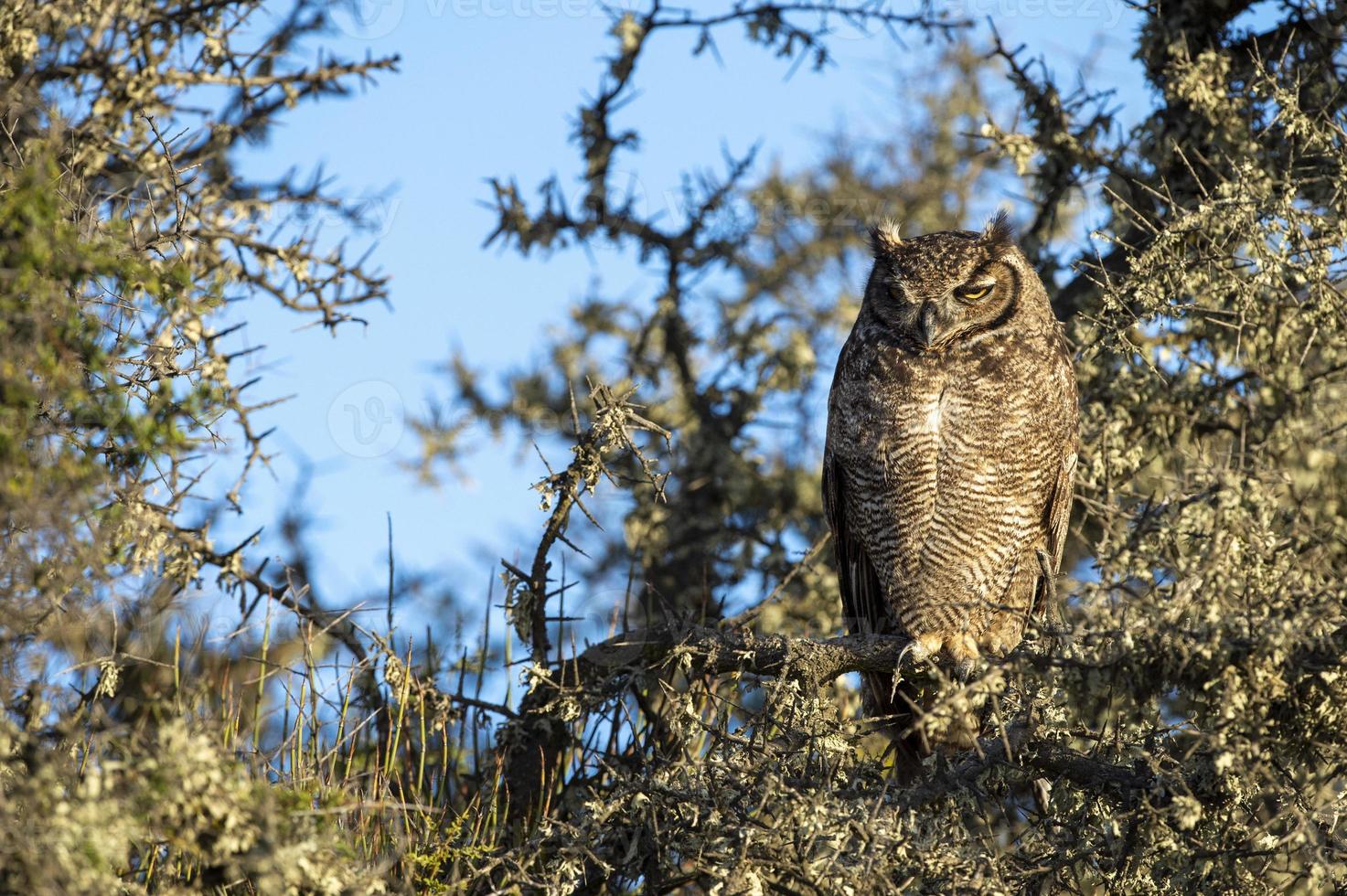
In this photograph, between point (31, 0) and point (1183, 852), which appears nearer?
point (1183, 852)

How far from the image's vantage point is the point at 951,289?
15.4 ft

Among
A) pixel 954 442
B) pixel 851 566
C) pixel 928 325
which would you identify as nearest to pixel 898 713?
pixel 851 566

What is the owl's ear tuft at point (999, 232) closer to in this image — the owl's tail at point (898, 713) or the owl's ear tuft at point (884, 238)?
the owl's ear tuft at point (884, 238)

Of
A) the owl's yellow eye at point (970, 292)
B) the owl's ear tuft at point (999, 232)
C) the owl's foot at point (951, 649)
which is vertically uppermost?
the owl's ear tuft at point (999, 232)

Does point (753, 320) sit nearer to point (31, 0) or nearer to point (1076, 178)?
point (1076, 178)

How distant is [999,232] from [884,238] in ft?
1.51

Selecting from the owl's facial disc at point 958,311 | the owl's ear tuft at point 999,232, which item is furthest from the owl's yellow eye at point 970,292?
the owl's ear tuft at point 999,232

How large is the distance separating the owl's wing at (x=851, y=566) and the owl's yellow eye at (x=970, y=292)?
823mm

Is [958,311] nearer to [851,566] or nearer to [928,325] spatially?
[928,325]

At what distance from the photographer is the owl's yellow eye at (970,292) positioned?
4680 millimetres

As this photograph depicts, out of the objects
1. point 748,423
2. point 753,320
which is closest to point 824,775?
Result: point 748,423

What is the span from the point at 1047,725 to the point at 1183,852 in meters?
0.59

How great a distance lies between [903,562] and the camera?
4.75 metres

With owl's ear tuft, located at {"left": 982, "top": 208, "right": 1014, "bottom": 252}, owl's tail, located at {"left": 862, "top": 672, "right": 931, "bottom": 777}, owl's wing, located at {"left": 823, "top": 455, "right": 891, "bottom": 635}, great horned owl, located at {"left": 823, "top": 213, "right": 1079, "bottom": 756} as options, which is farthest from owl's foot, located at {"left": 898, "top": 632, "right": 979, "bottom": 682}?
owl's ear tuft, located at {"left": 982, "top": 208, "right": 1014, "bottom": 252}
